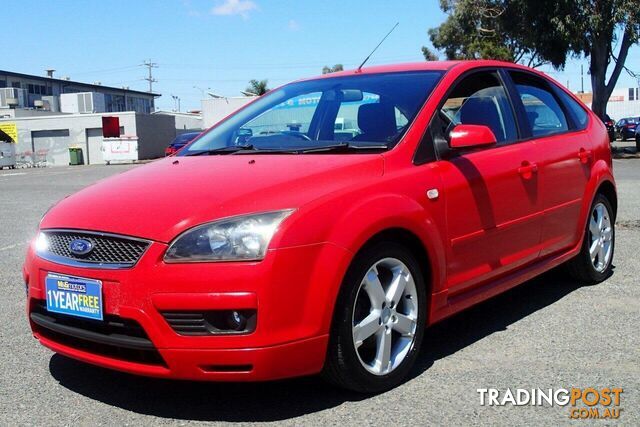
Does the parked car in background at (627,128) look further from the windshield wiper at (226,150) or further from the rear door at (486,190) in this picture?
the windshield wiper at (226,150)

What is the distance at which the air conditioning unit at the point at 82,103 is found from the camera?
64625 mm

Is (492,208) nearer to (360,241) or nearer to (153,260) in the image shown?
(360,241)

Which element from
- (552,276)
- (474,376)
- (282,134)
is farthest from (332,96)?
(552,276)

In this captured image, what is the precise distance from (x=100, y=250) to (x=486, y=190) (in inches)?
85.0

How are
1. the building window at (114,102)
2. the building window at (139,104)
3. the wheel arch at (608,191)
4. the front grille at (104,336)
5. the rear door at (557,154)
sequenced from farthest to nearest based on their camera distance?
the building window at (139,104) → the building window at (114,102) → the wheel arch at (608,191) → the rear door at (557,154) → the front grille at (104,336)

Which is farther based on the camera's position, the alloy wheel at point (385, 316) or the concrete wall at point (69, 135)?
the concrete wall at point (69, 135)

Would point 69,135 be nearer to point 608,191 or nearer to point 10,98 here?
point 10,98

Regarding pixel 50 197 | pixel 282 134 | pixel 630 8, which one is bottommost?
pixel 50 197

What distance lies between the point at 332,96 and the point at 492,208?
1261 mm

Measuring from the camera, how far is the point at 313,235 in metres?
2.99

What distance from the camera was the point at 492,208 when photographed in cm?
406

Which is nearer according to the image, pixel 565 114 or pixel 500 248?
pixel 500 248

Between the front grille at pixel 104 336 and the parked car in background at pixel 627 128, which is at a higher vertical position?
the parked car in background at pixel 627 128

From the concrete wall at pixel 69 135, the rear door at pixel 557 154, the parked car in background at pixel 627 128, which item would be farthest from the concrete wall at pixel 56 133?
the rear door at pixel 557 154
